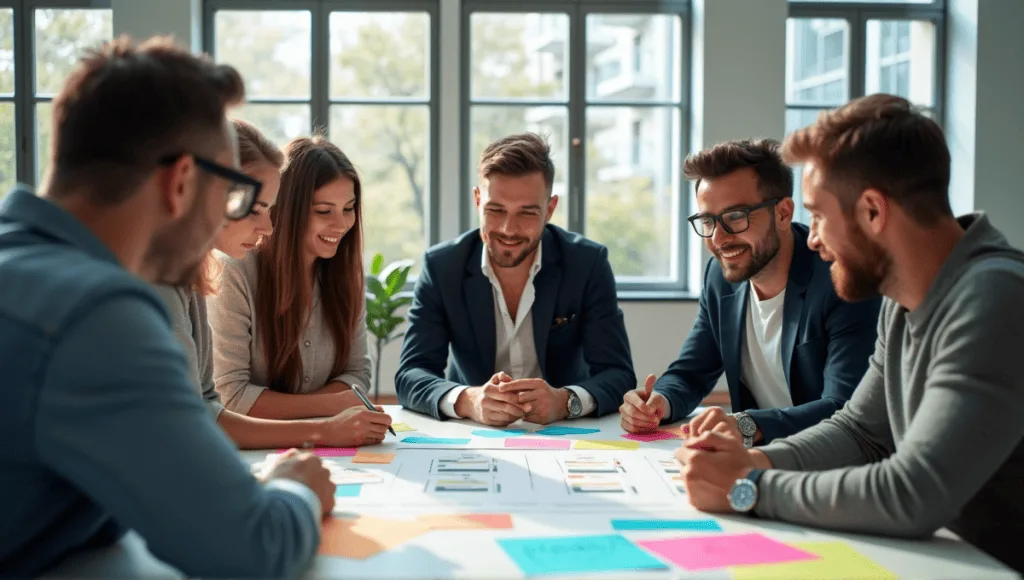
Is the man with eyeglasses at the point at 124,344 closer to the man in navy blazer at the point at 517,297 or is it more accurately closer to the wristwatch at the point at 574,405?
the wristwatch at the point at 574,405

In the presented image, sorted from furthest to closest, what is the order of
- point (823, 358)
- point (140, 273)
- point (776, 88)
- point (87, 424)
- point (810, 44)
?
1. point (810, 44)
2. point (776, 88)
3. point (823, 358)
4. point (140, 273)
5. point (87, 424)

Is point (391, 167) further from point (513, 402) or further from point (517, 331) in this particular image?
point (513, 402)

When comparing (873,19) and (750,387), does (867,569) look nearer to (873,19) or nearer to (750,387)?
(750,387)

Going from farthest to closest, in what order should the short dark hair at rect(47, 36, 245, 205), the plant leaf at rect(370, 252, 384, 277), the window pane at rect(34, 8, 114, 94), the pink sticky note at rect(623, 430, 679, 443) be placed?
the window pane at rect(34, 8, 114, 94)
the plant leaf at rect(370, 252, 384, 277)
the pink sticky note at rect(623, 430, 679, 443)
the short dark hair at rect(47, 36, 245, 205)

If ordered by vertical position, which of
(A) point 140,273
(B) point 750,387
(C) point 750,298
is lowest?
(B) point 750,387

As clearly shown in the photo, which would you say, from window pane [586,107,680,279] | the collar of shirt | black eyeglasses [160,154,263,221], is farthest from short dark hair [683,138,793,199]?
window pane [586,107,680,279]

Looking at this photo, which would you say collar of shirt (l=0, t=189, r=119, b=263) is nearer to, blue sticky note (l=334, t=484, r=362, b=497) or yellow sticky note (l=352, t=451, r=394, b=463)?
blue sticky note (l=334, t=484, r=362, b=497)

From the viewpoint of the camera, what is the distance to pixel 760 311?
2.71 metres

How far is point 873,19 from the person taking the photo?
277 inches

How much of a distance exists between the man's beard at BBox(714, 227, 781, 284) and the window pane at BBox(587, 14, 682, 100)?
14.4 feet

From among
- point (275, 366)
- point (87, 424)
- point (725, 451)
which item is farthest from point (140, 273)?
point (275, 366)

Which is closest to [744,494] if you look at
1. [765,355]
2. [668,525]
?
[668,525]

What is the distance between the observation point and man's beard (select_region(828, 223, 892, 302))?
5.26 feet

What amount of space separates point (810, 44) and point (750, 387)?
5020 millimetres
